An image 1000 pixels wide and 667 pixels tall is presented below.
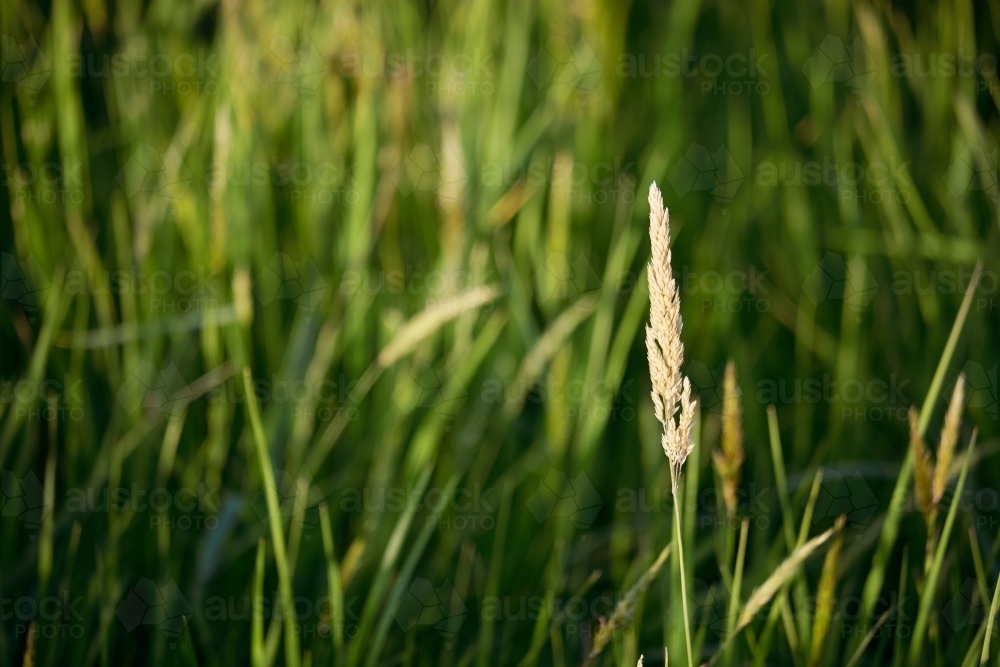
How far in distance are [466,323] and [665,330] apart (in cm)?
97

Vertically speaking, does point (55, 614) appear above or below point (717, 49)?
below

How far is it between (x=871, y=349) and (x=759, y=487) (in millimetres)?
497

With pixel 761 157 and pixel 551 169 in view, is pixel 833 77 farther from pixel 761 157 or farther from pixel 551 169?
pixel 551 169

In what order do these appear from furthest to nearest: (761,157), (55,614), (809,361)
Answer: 1. (761,157)
2. (809,361)
3. (55,614)

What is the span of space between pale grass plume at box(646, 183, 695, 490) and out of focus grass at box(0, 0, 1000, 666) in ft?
0.85

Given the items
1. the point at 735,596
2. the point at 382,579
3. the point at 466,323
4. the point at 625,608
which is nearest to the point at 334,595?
the point at 382,579

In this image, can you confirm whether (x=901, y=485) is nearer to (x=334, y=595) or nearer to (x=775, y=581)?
(x=775, y=581)

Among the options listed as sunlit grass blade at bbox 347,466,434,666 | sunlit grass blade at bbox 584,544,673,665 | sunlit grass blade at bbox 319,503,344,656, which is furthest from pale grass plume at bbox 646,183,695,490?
sunlit grass blade at bbox 319,503,344,656

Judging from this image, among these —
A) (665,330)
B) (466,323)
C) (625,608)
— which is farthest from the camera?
(466,323)

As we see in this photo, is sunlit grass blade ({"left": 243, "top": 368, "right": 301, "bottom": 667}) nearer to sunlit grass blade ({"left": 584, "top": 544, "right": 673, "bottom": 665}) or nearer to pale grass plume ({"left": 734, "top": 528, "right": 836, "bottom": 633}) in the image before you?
sunlit grass blade ({"left": 584, "top": 544, "right": 673, "bottom": 665})

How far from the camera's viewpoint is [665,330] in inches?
29.3

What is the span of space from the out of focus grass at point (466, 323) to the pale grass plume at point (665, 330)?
0.26 metres

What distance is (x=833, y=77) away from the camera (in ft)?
7.99

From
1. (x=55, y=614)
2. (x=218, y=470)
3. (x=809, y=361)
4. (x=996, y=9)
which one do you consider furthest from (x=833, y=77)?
(x=55, y=614)
